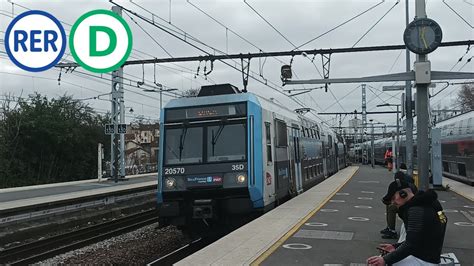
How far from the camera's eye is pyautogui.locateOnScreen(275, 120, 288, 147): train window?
41.9ft

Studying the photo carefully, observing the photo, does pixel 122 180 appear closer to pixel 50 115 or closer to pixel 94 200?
pixel 94 200

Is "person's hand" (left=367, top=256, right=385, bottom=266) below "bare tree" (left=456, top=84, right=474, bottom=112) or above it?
below

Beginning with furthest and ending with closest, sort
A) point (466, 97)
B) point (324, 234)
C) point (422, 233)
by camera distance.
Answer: point (466, 97) → point (324, 234) → point (422, 233)

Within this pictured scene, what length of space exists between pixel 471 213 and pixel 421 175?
12.6 ft

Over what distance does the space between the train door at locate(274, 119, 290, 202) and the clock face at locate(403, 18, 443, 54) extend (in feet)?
14.7

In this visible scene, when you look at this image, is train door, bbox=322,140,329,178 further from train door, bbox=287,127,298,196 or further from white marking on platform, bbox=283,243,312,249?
white marking on platform, bbox=283,243,312,249

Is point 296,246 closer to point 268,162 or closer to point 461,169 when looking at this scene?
point 268,162

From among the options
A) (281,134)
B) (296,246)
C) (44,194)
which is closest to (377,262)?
(296,246)

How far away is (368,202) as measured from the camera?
14.3 metres

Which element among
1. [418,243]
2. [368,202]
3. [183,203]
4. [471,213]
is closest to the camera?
[418,243]

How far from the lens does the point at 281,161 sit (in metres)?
13.0

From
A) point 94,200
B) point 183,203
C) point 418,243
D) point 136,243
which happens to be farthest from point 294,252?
point 94,200

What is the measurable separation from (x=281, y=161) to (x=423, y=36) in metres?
5.27

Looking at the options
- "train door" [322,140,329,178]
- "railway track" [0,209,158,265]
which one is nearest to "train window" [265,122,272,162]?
"railway track" [0,209,158,265]
